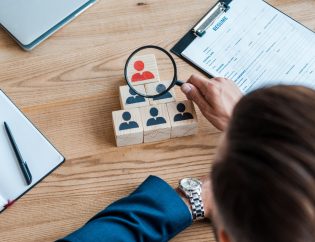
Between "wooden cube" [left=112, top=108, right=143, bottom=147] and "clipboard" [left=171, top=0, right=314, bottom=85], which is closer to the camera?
"wooden cube" [left=112, top=108, right=143, bottom=147]

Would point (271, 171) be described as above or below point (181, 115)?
above

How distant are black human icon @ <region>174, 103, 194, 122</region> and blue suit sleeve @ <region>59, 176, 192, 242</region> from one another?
136 millimetres

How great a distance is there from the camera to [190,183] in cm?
98

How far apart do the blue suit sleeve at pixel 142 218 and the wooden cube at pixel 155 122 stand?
0.10 metres

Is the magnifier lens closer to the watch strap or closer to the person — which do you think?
the watch strap

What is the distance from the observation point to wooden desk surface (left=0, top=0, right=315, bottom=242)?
0.96 meters

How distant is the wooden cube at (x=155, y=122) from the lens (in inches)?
39.0

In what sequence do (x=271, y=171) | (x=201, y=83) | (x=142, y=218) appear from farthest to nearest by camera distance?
(x=201, y=83), (x=142, y=218), (x=271, y=171)

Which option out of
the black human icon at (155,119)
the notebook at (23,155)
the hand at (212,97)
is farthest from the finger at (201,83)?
the notebook at (23,155)

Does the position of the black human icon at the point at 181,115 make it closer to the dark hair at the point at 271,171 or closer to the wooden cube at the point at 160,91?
the wooden cube at the point at 160,91

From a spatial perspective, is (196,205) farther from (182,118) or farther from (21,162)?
(21,162)

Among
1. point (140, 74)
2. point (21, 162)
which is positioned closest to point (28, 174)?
point (21, 162)

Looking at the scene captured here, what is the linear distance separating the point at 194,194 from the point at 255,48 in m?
0.38

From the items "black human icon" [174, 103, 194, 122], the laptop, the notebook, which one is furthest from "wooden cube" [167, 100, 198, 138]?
the laptop
